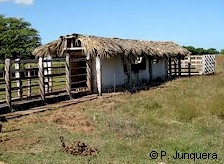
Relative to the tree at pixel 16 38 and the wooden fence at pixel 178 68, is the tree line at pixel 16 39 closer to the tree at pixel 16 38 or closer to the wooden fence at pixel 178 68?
the tree at pixel 16 38

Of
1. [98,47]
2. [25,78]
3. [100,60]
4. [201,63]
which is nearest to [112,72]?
[100,60]

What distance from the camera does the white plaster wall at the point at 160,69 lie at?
91.2 ft

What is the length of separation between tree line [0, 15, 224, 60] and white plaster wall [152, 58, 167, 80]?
109 feet

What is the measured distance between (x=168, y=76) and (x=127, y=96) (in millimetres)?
12732

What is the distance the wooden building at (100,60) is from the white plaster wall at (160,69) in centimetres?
197

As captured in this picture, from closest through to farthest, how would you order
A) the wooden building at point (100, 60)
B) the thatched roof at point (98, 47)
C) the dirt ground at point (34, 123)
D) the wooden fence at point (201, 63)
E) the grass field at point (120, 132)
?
the grass field at point (120, 132)
the dirt ground at point (34, 123)
the thatched roof at point (98, 47)
the wooden building at point (100, 60)
the wooden fence at point (201, 63)

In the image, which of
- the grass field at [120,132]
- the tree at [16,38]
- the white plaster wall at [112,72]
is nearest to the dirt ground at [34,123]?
the grass field at [120,132]

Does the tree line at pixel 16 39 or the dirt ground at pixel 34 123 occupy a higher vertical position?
the tree line at pixel 16 39

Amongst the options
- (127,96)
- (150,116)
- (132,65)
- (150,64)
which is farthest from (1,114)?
(150,64)

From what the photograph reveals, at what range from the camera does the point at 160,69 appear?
2895cm

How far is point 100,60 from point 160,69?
10151 millimetres

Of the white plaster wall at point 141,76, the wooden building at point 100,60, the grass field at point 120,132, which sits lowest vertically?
the grass field at point 120,132

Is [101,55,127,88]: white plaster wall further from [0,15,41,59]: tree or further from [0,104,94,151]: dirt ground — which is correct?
[0,15,41,59]: tree

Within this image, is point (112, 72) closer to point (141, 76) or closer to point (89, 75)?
point (89, 75)
